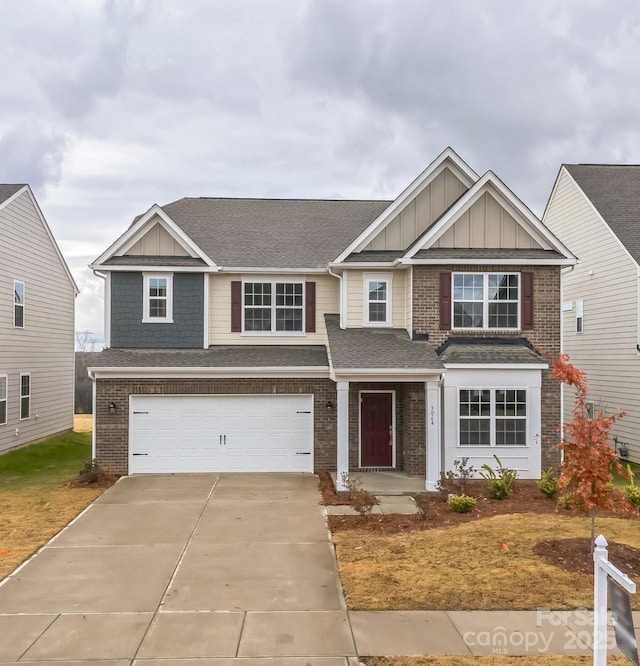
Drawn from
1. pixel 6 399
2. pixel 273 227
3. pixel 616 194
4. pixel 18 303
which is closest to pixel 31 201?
pixel 18 303

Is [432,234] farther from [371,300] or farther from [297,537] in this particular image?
[297,537]

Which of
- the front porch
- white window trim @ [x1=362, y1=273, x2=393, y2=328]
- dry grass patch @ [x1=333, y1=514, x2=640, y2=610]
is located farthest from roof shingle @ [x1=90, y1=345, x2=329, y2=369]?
dry grass patch @ [x1=333, y1=514, x2=640, y2=610]

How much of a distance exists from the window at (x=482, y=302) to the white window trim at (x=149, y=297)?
8093 millimetres

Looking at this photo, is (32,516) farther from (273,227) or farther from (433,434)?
(273,227)

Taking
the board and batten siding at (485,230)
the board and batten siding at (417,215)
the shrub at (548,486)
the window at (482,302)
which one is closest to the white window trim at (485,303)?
the window at (482,302)

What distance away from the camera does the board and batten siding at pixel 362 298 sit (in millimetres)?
18141

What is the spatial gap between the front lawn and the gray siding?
14.2 ft

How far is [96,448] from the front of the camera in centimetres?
1752

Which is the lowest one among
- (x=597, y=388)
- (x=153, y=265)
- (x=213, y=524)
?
(x=213, y=524)

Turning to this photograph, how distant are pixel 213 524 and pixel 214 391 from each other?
5730 millimetres

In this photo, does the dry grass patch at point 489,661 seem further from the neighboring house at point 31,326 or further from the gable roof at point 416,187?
the neighboring house at point 31,326

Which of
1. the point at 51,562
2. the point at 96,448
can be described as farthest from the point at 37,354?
the point at 51,562

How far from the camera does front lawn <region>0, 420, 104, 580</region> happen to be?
37.0ft

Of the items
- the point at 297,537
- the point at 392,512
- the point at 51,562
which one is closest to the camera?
the point at 51,562
